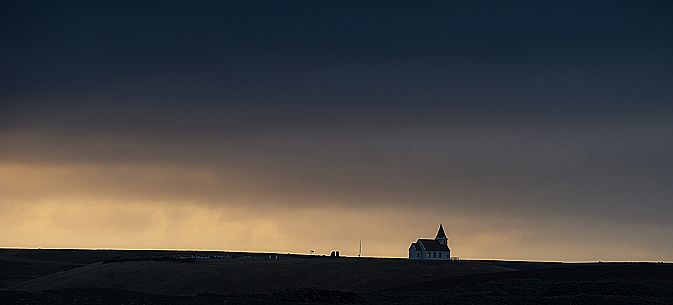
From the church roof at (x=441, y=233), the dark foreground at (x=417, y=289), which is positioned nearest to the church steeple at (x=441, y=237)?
the church roof at (x=441, y=233)

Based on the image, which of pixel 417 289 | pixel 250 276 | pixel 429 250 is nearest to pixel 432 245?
pixel 429 250

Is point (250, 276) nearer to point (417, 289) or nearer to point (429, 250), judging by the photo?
point (417, 289)

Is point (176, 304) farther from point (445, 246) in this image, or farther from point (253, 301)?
point (445, 246)

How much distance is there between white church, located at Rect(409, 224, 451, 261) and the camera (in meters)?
163

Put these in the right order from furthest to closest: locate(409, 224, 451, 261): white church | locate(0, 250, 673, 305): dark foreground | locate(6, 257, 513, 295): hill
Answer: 1. locate(409, 224, 451, 261): white church
2. locate(6, 257, 513, 295): hill
3. locate(0, 250, 673, 305): dark foreground

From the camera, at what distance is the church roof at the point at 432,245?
537ft

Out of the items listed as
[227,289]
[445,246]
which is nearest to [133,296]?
[227,289]

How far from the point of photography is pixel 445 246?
166m

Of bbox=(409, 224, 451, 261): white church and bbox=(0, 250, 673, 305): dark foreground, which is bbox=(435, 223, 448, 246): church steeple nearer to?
bbox=(409, 224, 451, 261): white church

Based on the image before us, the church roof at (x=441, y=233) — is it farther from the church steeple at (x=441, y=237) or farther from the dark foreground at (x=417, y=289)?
the dark foreground at (x=417, y=289)

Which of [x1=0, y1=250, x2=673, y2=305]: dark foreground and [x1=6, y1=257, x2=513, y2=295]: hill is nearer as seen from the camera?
[x1=0, y1=250, x2=673, y2=305]: dark foreground

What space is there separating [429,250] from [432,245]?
1752mm

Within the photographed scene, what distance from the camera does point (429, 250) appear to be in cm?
16312

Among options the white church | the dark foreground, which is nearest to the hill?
the dark foreground
